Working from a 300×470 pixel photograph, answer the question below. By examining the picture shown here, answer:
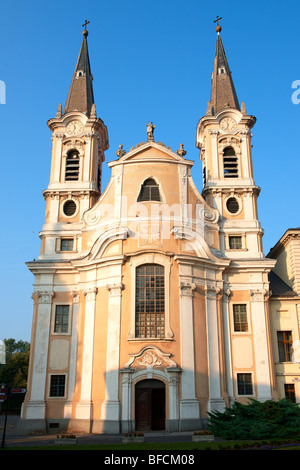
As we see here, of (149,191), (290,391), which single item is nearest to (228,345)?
(290,391)

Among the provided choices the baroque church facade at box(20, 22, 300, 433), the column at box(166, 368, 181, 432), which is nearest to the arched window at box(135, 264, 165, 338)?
the baroque church facade at box(20, 22, 300, 433)

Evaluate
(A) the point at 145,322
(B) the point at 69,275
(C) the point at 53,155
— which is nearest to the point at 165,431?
(A) the point at 145,322

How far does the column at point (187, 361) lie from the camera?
2644 centimetres

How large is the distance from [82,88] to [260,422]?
29304 millimetres

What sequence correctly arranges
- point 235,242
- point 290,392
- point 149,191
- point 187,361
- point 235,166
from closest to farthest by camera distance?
point 187,361, point 290,392, point 149,191, point 235,242, point 235,166

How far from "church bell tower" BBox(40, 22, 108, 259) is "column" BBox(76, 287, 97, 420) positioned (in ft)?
15.3

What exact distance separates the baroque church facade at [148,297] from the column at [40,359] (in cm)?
6

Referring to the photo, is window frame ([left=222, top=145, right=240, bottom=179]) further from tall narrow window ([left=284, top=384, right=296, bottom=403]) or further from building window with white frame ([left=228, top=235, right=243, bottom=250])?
tall narrow window ([left=284, top=384, right=296, bottom=403])

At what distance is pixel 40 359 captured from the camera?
30.4m

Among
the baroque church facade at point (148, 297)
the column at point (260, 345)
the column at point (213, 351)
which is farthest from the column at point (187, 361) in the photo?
the column at point (260, 345)

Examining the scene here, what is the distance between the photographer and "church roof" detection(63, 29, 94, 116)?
38.2 metres

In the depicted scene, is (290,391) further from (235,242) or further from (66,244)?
(66,244)
